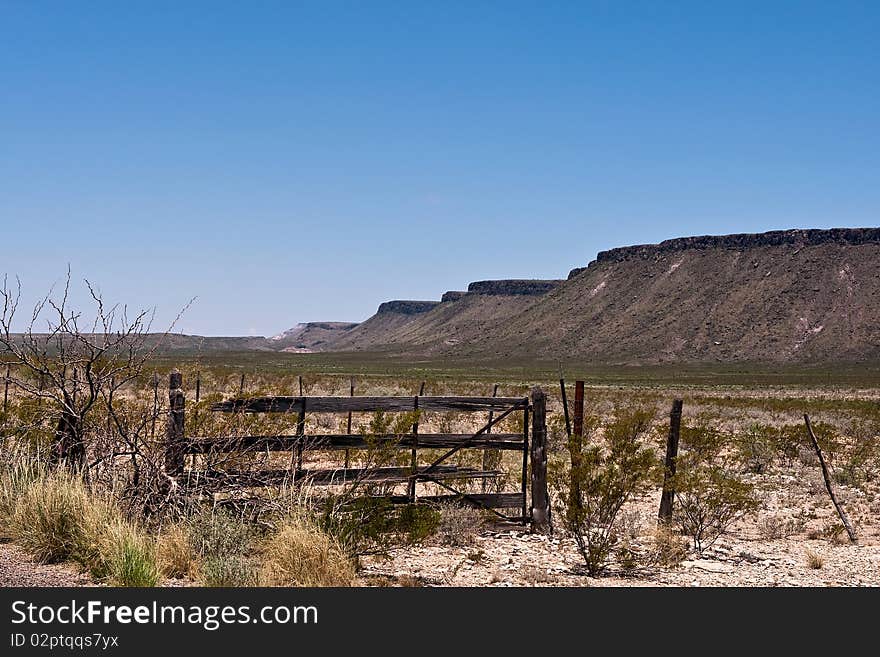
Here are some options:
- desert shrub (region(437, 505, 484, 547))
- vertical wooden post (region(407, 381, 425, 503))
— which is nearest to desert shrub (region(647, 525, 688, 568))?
desert shrub (region(437, 505, 484, 547))

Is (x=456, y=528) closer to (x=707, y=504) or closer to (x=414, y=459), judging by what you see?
(x=414, y=459)

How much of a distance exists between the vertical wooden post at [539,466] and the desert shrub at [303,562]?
3.50 metres

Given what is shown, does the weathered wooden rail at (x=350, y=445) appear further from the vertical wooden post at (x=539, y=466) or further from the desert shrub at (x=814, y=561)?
the desert shrub at (x=814, y=561)

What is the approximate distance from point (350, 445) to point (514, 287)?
165327mm

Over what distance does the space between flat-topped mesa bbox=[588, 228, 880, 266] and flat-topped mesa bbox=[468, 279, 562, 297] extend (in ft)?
121

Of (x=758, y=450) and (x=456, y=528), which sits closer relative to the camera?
(x=456, y=528)

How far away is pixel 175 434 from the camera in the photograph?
9.05 metres

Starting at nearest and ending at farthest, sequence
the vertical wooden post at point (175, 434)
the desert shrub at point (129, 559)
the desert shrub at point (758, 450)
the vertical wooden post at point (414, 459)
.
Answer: the desert shrub at point (129, 559), the vertical wooden post at point (175, 434), the vertical wooden post at point (414, 459), the desert shrub at point (758, 450)

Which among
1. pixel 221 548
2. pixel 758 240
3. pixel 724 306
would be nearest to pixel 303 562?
pixel 221 548

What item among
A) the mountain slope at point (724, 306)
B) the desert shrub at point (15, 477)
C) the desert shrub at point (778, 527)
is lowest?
the desert shrub at point (778, 527)

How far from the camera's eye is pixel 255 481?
9.09 m

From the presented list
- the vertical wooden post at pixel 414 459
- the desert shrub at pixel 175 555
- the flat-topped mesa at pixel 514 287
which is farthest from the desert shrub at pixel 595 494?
the flat-topped mesa at pixel 514 287

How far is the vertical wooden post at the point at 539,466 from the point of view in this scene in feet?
34.9

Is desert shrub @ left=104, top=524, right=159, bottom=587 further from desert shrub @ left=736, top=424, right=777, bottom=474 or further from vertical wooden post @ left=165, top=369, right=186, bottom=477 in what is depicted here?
desert shrub @ left=736, top=424, right=777, bottom=474
